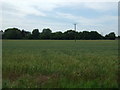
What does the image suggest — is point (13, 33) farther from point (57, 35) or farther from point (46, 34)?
point (57, 35)

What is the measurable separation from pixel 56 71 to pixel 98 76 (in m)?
1.61

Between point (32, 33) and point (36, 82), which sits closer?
point (36, 82)

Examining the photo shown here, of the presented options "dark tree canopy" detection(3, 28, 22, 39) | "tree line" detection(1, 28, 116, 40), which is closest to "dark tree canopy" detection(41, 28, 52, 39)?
"tree line" detection(1, 28, 116, 40)

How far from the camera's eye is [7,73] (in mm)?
7242

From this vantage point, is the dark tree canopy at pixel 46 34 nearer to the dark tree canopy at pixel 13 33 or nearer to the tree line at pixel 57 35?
the tree line at pixel 57 35

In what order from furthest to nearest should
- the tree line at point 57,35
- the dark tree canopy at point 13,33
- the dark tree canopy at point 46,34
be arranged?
the dark tree canopy at point 46,34 < the tree line at point 57,35 < the dark tree canopy at point 13,33

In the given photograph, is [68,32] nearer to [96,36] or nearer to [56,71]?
[96,36]

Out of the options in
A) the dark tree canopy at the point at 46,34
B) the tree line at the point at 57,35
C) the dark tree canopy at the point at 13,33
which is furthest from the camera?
the dark tree canopy at the point at 46,34

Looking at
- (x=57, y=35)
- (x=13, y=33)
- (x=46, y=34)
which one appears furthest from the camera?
(x=46, y=34)

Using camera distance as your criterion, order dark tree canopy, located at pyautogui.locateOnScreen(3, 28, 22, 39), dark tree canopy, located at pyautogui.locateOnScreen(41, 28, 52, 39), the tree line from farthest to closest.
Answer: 1. dark tree canopy, located at pyautogui.locateOnScreen(41, 28, 52, 39)
2. the tree line
3. dark tree canopy, located at pyautogui.locateOnScreen(3, 28, 22, 39)

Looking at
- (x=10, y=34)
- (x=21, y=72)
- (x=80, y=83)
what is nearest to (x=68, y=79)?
(x=80, y=83)

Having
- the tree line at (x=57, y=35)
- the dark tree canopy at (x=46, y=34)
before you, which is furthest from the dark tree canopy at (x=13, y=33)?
the dark tree canopy at (x=46, y=34)

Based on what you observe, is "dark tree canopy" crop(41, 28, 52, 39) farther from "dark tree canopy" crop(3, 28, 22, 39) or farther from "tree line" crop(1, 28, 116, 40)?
"dark tree canopy" crop(3, 28, 22, 39)

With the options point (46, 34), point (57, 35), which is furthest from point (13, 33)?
point (57, 35)
